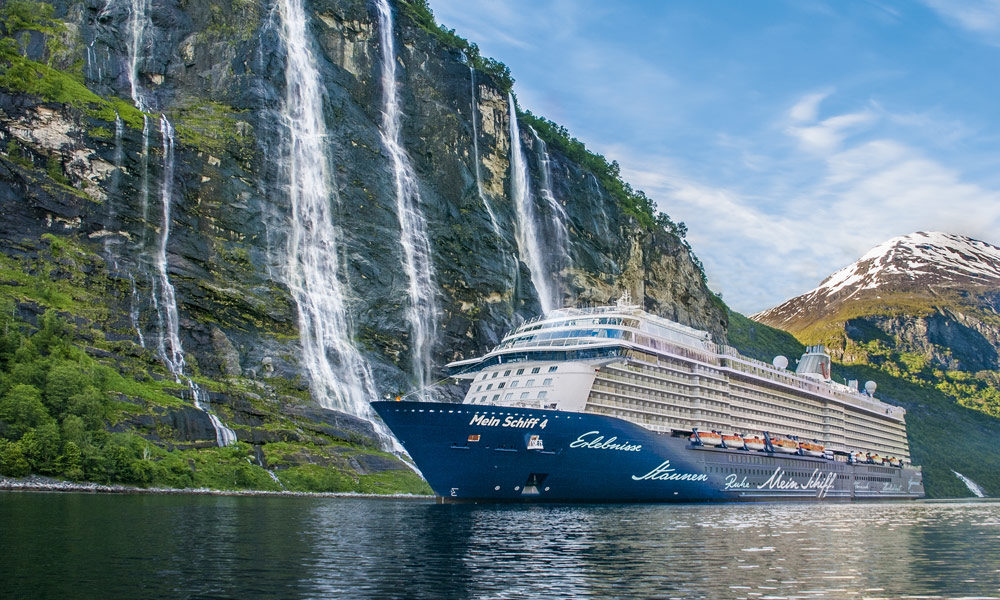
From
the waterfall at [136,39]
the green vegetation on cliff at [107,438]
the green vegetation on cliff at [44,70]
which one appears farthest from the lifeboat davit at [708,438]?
the waterfall at [136,39]

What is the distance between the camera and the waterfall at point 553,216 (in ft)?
403

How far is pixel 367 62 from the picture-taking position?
114m

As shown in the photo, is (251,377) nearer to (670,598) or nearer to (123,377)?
(123,377)

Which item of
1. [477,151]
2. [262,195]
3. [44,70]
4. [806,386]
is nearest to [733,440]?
[806,386]

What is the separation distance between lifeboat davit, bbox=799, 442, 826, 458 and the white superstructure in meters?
1.96

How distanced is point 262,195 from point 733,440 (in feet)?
190

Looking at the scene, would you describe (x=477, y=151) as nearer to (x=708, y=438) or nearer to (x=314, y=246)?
(x=314, y=246)

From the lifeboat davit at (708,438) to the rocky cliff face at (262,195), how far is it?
106ft

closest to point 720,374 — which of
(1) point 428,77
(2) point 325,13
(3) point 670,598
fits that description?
(3) point 670,598

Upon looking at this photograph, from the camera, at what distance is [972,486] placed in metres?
160

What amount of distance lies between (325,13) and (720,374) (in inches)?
2878

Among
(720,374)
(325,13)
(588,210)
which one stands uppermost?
(325,13)

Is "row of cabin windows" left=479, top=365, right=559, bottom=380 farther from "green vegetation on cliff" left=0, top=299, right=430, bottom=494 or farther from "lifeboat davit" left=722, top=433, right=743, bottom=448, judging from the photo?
"lifeboat davit" left=722, top=433, right=743, bottom=448

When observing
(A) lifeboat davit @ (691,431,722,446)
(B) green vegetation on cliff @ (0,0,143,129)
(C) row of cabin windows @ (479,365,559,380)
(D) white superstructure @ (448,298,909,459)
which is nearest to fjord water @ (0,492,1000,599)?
(D) white superstructure @ (448,298,909,459)
